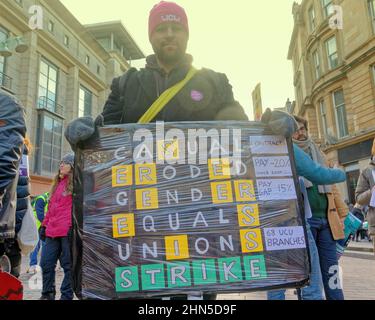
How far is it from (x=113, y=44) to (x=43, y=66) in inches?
592

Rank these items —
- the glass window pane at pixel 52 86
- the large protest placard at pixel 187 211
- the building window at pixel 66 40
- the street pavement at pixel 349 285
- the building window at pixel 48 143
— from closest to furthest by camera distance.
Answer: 1. the large protest placard at pixel 187 211
2. the street pavement at pixel 349 285
3. the building window at pixel 48 143
4. the glass window pane at pixel 52 86
5. the building window at pixel 66 40

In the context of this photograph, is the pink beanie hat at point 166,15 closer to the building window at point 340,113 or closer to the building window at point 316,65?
the building window at point 340,113

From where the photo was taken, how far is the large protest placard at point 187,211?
177 centimetres

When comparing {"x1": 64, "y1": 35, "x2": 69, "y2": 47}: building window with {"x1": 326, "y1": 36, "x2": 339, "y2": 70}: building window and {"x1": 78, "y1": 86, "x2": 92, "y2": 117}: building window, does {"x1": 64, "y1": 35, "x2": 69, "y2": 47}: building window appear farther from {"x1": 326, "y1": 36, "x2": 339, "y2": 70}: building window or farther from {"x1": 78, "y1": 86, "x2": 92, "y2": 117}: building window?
{"x1": 326, "y1": 36, "x2": 339, "y2": 70}: building window

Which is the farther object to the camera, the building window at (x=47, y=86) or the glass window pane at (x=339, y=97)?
the building window at (x=47, y=86)

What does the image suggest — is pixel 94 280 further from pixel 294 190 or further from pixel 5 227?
pixel 294 190

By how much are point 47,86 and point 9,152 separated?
84.6 feet

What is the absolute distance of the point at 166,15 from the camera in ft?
7.57

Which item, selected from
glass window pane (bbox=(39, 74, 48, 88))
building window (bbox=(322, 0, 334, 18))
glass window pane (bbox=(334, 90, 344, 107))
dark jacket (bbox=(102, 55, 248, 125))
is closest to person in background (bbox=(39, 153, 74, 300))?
dark jacket (bbox=(102, 55, 248, 125))

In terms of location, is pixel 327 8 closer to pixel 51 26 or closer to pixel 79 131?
pixel 51 26

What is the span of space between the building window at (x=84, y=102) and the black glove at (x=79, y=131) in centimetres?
2947

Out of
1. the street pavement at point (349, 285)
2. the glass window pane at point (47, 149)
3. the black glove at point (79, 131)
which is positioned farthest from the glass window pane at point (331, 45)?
the black glove at point (79, 131)

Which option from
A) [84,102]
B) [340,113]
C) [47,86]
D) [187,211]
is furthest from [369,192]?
[84,102]
